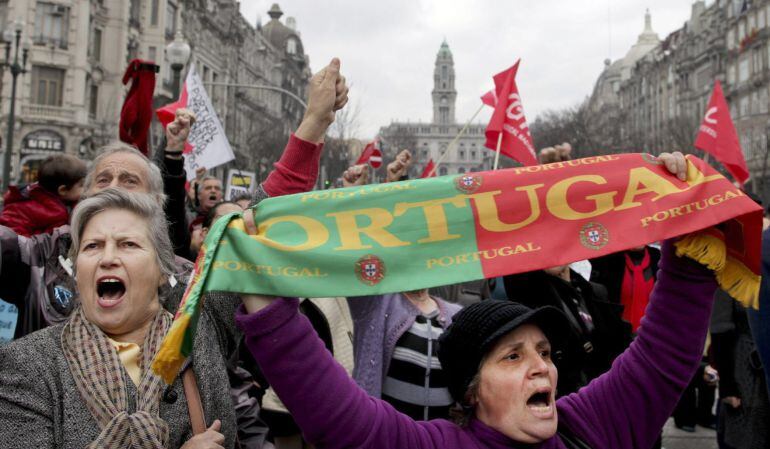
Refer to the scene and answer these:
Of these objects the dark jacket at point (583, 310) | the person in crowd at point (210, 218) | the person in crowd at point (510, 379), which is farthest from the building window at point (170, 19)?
the person in crowd at point (510, 379)

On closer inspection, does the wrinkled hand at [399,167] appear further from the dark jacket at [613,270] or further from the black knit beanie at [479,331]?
the black knit beanie at [479,331]

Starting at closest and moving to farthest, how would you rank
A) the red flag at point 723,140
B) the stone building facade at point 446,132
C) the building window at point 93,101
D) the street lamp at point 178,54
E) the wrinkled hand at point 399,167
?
the wrinkled hand at point 399,167 → the red flag at point 723,140 → the street lamp at point 178,54 → the building window at point 93,101 → the stone building facade at point 446,132

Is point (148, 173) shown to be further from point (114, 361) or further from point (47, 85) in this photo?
point (47, 85)

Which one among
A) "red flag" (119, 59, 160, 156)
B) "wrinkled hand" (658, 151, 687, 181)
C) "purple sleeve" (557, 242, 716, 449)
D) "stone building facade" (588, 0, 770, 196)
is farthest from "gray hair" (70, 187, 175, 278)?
"stone building facade" (588, 0, 770, 196)

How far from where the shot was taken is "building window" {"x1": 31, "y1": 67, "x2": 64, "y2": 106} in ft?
115

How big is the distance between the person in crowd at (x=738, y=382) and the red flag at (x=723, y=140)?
285 cm

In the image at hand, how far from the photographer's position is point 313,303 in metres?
4.59

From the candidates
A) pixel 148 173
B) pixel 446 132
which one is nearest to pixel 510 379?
pixel 148 173

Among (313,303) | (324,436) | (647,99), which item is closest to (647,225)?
(324,436)

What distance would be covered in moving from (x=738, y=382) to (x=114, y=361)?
4555 mm

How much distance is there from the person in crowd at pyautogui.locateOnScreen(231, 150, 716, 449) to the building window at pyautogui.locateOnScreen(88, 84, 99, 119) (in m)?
38.8

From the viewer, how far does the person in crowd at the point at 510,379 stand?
81.7 inches

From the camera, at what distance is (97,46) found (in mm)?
38531

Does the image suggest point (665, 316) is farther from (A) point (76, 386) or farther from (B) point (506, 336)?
(A) point (76, 386)
